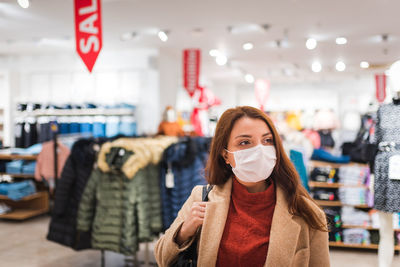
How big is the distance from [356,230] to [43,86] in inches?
360

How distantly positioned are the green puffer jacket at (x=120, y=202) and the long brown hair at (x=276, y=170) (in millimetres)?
2134

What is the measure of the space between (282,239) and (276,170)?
29 cm

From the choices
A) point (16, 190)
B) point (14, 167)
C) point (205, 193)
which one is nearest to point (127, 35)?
point (14, 167)

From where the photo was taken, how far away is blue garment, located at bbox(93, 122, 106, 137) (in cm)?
999

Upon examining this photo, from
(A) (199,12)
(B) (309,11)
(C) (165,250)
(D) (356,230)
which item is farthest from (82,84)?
(C) (165,250)

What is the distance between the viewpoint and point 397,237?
506cm

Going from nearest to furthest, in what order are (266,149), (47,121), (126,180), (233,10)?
(266,149), (126,180), (233,10), (47,121)

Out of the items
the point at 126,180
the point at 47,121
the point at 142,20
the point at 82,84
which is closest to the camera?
the point at 126,180

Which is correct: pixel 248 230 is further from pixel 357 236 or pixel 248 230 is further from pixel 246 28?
pixel 246 28

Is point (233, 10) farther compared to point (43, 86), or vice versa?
point (43, 86)

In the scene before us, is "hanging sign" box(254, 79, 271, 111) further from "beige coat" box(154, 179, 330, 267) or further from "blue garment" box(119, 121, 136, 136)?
"beige coat" box(154, 179, 330, 267)

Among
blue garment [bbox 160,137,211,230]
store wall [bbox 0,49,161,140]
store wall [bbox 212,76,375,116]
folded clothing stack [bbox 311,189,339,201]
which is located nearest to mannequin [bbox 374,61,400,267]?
blue garment [bbox 160,137,211,230]

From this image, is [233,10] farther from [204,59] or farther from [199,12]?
[204,59]

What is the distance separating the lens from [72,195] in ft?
13.5
